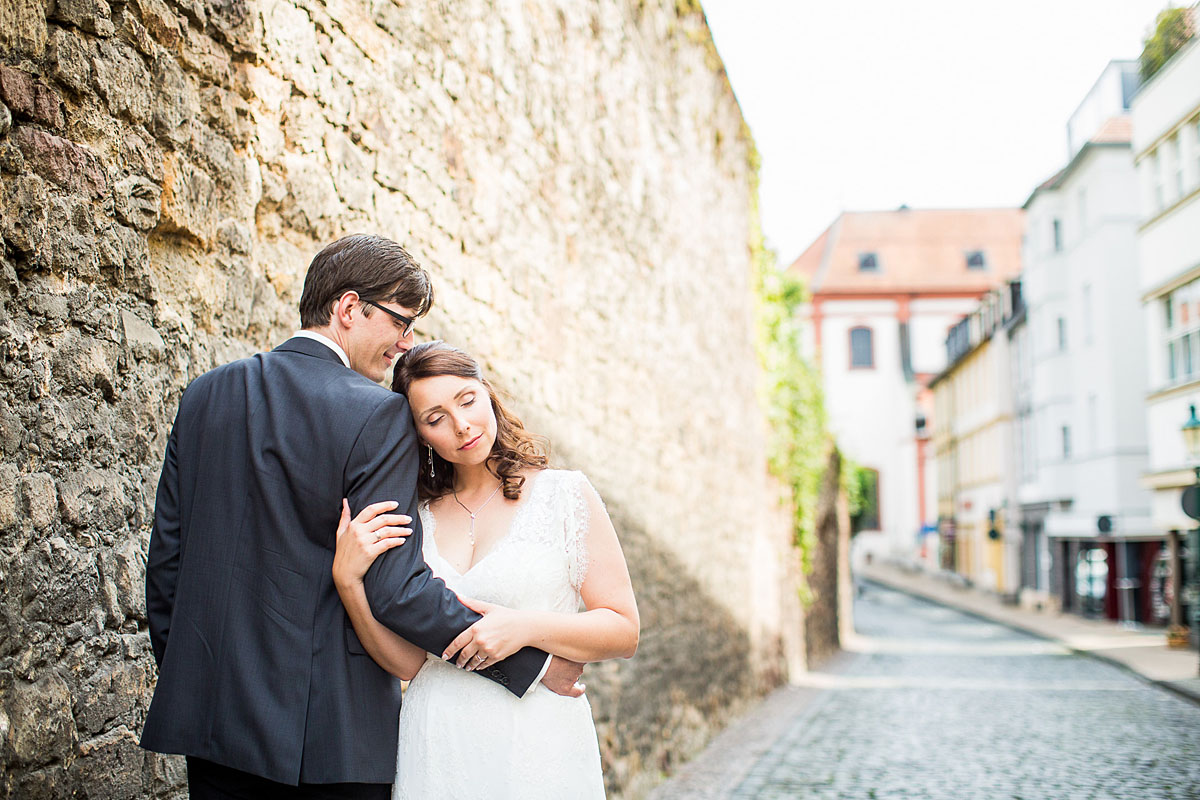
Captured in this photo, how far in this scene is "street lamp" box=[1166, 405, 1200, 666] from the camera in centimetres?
1308

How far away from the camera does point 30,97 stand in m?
2.43

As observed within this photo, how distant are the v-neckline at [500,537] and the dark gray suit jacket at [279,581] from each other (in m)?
0.24

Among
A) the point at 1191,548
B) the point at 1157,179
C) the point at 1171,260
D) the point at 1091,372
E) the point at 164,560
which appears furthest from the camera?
the point at 1091,372

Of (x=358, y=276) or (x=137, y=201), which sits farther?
(x=137, y=201)

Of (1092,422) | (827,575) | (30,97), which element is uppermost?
(1092,422)

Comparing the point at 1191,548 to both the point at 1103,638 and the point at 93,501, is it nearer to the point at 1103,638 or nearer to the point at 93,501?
the point at 1103,638

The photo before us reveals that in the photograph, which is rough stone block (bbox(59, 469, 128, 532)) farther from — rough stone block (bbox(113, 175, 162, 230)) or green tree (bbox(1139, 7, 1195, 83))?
green tree (bbox(1139, 7, 1195, 83))

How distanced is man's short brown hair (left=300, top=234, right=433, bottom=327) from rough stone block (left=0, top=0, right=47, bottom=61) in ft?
2.56

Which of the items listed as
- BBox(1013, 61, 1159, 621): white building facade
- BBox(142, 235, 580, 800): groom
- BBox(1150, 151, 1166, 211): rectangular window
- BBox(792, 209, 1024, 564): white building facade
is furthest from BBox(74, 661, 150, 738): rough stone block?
BBox(792, 209, 1024, 564): white building facade

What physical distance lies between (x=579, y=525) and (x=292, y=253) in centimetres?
152

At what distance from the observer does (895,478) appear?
51.4 meters

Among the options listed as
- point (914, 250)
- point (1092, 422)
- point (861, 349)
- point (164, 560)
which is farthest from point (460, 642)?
point (914, 250)

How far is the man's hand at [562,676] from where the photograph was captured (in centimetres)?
238

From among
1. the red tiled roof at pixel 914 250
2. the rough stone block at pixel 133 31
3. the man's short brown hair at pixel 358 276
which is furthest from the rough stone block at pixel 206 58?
the red tiled roof at pixel 914 250
